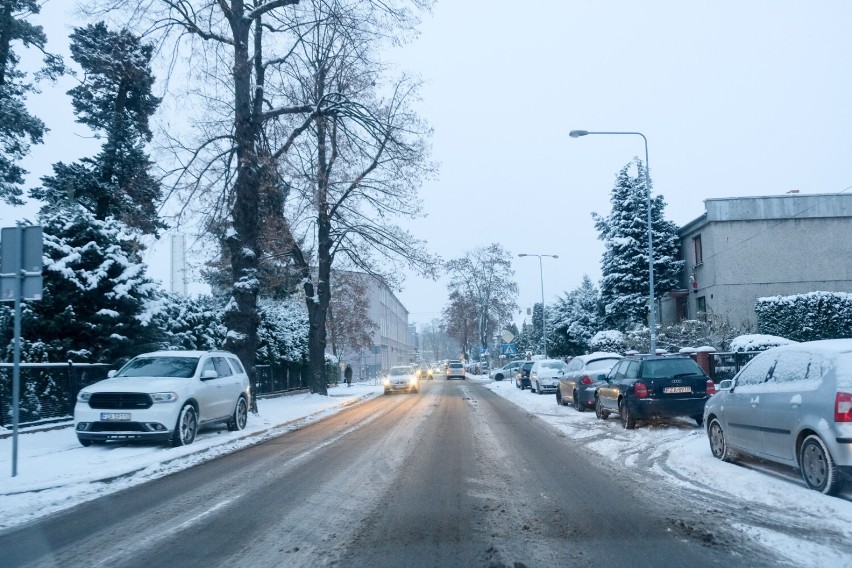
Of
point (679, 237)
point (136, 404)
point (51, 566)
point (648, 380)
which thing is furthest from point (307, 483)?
point (679, 237)

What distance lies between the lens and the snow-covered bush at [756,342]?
2795cm

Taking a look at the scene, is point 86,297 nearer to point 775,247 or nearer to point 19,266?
point 19,266

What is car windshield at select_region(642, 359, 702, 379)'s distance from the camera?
15.5 meters

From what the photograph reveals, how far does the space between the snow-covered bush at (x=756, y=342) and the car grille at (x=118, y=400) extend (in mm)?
22568

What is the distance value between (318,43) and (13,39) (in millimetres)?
11594

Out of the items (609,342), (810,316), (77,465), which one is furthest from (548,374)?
(77,465)

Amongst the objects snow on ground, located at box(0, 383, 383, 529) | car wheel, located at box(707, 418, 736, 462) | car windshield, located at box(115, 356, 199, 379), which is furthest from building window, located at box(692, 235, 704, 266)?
car windshield, located at box(115, 356, 199, 379)

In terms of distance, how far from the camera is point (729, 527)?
6.79m

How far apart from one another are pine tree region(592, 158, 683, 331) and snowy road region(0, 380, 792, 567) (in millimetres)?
30532

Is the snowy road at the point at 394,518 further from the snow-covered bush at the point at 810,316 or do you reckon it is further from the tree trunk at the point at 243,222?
the snow-covered bush at the point at 810,316

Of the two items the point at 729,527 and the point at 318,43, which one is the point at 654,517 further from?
the point at 318,43

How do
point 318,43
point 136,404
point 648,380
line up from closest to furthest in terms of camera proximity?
point 136,404, point 648,380, point 318,43

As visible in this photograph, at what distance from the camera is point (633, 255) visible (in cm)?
4162

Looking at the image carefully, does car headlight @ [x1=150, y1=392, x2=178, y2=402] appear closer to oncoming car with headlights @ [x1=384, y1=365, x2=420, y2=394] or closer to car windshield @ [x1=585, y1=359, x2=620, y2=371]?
car windshield @ [x1=585, y1=359, x2=620, y2=371]
